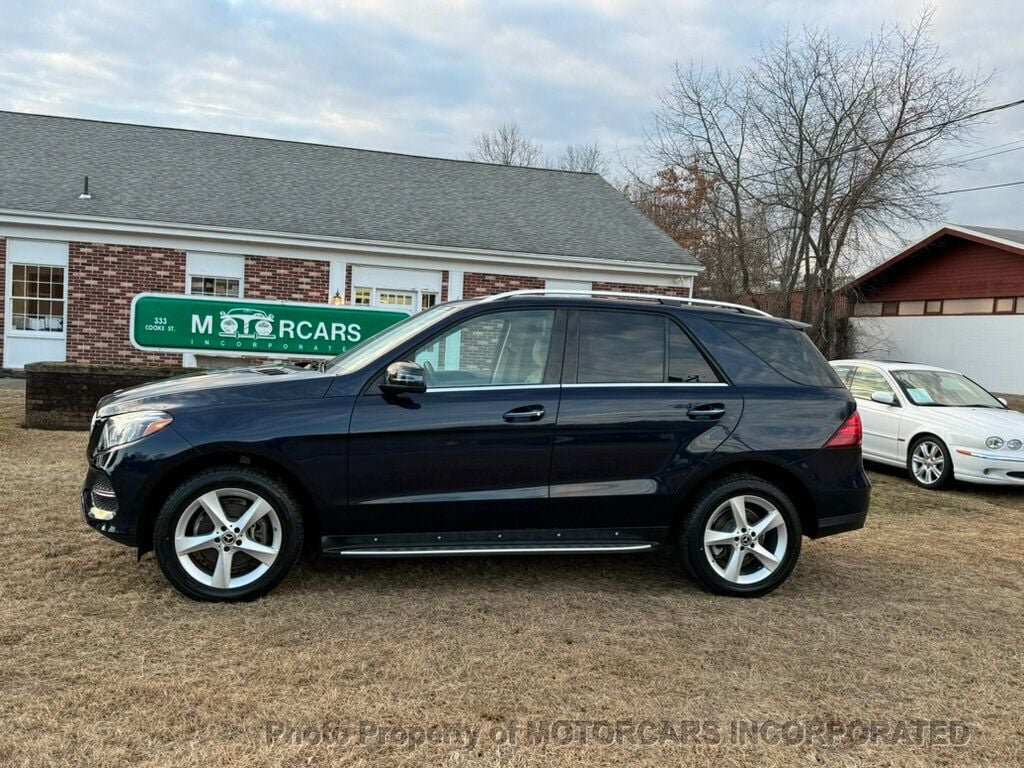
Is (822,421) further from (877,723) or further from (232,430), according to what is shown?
(232,430)

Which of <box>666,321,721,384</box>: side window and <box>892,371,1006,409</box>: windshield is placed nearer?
<box>666,321,721,384</box>: side window

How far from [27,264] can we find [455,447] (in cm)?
1462

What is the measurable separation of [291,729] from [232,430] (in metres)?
1.64

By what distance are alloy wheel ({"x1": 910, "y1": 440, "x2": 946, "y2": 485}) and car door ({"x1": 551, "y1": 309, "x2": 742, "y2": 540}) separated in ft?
17.7

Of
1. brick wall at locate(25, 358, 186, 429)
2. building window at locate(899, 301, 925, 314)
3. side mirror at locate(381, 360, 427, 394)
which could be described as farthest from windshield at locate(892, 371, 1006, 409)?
building window at locate(899, 301, 925, 314)

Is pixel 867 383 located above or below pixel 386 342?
below

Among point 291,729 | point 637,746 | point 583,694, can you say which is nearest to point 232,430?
point 291,729

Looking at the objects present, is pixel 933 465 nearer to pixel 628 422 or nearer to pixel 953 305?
pixel 628 422

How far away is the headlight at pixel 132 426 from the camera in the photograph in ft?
13.2

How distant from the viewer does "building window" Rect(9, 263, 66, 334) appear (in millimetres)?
15367

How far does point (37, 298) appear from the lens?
15.4 meters

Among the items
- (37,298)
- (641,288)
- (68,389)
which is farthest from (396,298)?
(68,389)

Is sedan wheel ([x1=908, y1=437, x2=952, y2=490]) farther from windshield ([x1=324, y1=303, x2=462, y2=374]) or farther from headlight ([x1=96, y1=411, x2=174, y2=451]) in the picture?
headlight ([x1=96, y1=411, x2=174, y2=451])

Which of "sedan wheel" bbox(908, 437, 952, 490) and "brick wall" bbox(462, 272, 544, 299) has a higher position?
"brick wall" bbox(462, 272, 544, 299)
